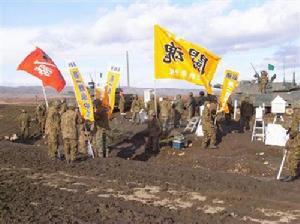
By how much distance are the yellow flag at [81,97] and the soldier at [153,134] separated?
319 centimetres

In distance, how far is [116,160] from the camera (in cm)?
1541

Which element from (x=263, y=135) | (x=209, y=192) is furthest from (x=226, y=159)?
(x=209, y=192)

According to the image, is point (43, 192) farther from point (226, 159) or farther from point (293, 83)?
point (293, 83)

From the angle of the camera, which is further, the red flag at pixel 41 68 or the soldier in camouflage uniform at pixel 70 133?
the red flag at pixel 41 68

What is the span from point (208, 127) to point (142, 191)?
812 centimetres

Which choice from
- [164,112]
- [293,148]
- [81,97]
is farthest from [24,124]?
[293,148]

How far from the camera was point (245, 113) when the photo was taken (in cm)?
2323

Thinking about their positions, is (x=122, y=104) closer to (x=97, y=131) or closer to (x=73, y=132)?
(x=97, y=131)

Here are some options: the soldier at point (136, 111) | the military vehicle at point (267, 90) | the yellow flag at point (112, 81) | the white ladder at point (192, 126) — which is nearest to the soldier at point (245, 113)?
the white ladder at point (192, 126)

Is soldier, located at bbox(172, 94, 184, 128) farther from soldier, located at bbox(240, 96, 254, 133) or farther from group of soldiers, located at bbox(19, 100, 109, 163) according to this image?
group of soldiers, located at bbox(19, 100, 109, 163)

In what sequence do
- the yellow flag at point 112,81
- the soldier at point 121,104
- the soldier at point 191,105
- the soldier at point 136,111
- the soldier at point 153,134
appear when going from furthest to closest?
the soldier at point 121,104, the soldier at point 136,111, the soldier at point 191,105, the soldier at point 153,134, the yellow flag at point 112,81

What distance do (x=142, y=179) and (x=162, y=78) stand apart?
6.79 m

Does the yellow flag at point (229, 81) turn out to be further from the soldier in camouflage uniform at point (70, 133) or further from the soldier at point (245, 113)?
the soldier in camouflage uniform at point (70, 133)

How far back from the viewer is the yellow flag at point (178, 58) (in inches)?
733
